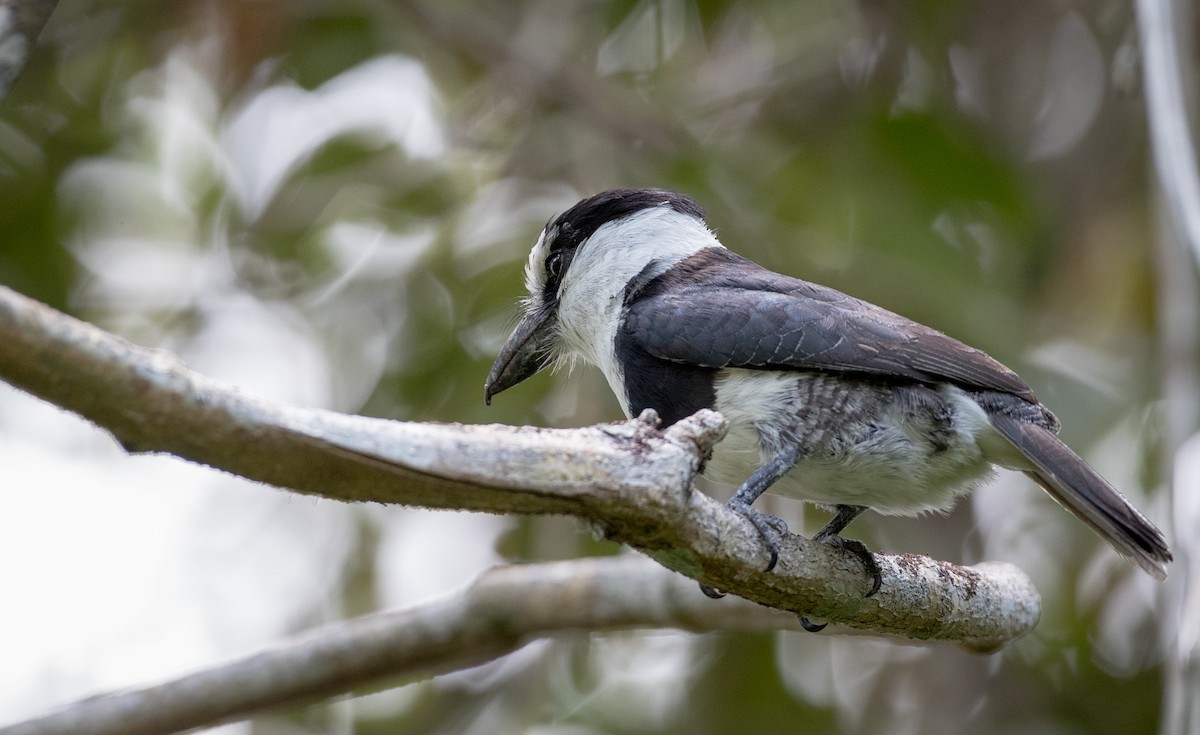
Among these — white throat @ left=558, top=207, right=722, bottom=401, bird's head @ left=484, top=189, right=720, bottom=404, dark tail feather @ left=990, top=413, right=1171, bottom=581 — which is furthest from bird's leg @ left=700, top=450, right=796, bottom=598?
bird's head @ left=484, top=189, right=720, bottom=404

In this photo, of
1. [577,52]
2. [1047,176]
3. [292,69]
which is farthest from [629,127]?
[1047,176]

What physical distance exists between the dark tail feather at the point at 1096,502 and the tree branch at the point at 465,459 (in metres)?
0.40

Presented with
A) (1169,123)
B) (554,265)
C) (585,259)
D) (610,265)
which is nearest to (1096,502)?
(1169,123)

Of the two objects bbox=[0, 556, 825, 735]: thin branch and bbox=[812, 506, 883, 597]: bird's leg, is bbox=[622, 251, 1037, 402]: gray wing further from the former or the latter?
bbox=[0, 556, 825, 735]: thin branch

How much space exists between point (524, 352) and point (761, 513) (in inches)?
55.6

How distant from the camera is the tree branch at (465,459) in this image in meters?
1.47

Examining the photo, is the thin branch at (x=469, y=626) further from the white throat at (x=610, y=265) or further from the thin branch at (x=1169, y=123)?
the thin branch at (x=1169, y=123)

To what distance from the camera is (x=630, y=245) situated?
3752mm

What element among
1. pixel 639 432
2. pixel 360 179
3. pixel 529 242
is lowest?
pixel 639 432

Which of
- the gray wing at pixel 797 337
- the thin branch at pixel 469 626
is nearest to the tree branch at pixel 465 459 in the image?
the gray wing at pixel 797 337

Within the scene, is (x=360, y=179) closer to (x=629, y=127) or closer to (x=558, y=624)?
(x=629, y=127)

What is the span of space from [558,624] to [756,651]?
1.87 meters

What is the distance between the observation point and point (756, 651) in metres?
5.38

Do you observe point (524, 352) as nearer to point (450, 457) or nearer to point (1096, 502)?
point (1096, 502)
